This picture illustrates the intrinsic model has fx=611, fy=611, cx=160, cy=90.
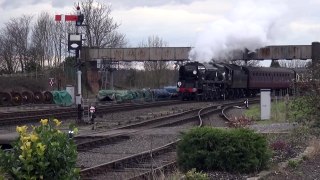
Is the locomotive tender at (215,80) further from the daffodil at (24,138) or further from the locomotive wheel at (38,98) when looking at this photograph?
the daffodil at (24,138)

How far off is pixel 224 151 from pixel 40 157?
442 centimetres

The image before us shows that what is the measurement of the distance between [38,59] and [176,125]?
5764 centimetres

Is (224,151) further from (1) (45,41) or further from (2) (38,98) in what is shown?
(1) (45,41)

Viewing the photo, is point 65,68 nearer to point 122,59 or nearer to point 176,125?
point 122,59

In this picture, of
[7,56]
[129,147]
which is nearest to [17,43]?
[7,56]

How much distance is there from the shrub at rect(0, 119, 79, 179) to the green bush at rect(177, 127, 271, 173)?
3999 millimetres

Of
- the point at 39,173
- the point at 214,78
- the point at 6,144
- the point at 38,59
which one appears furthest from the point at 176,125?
the point at 38,59

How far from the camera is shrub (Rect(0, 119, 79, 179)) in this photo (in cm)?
560

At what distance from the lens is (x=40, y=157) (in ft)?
18.4

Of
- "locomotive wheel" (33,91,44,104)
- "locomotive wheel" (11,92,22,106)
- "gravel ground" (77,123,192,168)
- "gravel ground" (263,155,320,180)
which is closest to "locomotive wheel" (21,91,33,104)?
"locomotive wheel" (33,91,44,104)

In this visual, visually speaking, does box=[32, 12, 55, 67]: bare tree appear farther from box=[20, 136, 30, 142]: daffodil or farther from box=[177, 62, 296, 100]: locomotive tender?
box=[20, 136, 30, 142]: daffodil

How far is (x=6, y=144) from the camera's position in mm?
14297

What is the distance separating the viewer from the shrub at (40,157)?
5.60 metres

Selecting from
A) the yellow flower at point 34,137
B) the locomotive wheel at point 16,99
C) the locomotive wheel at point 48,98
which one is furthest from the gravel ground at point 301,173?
the locomotive wheel at point 48,98
